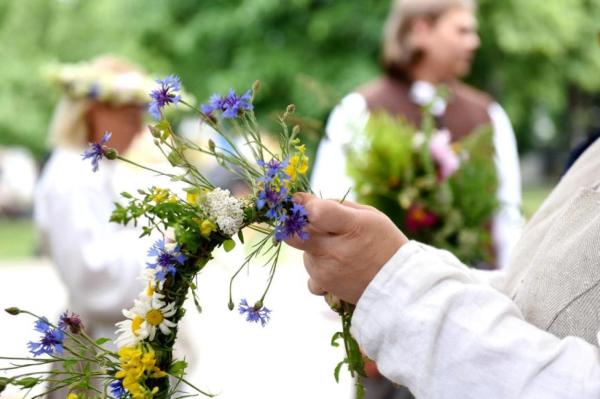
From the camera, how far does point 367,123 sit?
116 inches

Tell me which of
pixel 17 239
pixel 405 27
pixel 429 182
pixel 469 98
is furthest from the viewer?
pixel 17 239

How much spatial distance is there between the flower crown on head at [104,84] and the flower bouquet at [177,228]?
264cm

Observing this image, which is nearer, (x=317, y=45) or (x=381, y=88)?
(x=381, y=88)

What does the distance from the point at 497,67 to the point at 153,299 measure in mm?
13362

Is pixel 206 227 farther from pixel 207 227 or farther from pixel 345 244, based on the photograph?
pixel 345 244

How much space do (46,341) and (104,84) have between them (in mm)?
2807

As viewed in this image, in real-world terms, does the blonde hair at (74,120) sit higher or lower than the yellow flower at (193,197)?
higher

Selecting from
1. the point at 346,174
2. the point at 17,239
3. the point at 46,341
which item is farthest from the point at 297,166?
the point at 17,239

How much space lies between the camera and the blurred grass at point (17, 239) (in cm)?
1828

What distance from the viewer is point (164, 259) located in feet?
4.07

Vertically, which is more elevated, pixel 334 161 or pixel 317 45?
pixel 317 45

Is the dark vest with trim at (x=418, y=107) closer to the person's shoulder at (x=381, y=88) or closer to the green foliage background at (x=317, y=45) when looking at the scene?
the person's shoulder at (x=381, y=88)

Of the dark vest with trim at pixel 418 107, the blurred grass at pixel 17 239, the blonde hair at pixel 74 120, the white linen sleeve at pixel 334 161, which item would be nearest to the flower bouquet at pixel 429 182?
the white linen sleeve at pixel 334 161

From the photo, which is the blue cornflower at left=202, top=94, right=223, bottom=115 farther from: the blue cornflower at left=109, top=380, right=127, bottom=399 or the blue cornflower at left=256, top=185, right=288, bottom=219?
the blue cornflower at left=109, top=380, right=127, bottom=399
